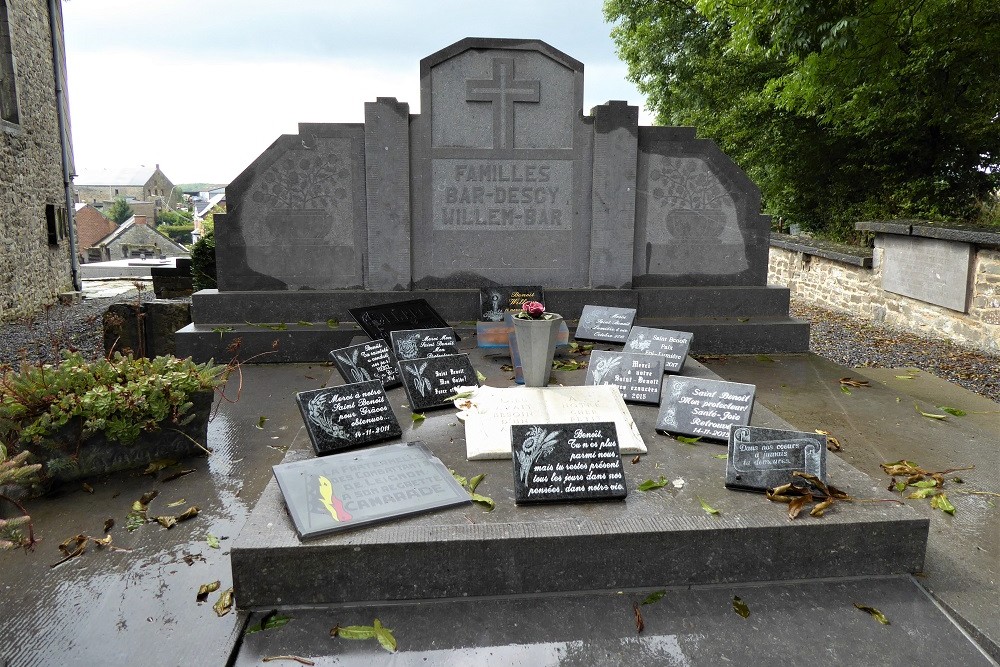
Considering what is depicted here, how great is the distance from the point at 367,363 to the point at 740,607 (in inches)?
108

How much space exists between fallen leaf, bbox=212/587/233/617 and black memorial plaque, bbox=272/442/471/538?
35cm

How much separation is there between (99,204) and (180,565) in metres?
85.2

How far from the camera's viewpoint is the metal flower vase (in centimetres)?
405

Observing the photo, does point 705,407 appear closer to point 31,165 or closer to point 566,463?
point 566,463

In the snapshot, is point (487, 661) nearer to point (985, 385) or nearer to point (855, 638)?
point (855, 638)

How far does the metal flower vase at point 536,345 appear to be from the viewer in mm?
4047

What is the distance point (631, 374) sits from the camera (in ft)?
14.3

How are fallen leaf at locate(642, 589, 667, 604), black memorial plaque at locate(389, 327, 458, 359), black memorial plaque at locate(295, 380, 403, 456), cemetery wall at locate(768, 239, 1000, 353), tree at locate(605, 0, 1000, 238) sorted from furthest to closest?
tree at locate(605, 0, 1000, 238)
cemetery wall at locate(768, 239, 1000, 353)
black memorial plaque at locate(389, 327, 458, 359)
black memorial plaque at locate(295, 380, 403, 456)
fallen leaf at locate(642, 589, 667, 604)

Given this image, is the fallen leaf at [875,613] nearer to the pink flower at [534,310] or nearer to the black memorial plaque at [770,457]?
the black memorial plaque at [770,457]

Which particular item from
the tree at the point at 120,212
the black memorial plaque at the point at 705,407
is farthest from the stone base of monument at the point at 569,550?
the tree at the point at 120,212

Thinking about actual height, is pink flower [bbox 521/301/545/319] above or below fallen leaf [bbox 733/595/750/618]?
above

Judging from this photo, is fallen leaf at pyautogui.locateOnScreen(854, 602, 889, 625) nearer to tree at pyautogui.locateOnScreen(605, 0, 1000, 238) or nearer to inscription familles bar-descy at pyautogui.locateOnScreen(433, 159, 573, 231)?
inscription familles bar-descy at pyautogui.locateOnScreen(433, 159, 573, 231)

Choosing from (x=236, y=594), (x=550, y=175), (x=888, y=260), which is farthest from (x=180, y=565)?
(x=888, y=260)

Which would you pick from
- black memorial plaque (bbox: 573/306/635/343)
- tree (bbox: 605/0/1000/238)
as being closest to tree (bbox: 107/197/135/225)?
tree (bbox: 605/0/1000/238)
